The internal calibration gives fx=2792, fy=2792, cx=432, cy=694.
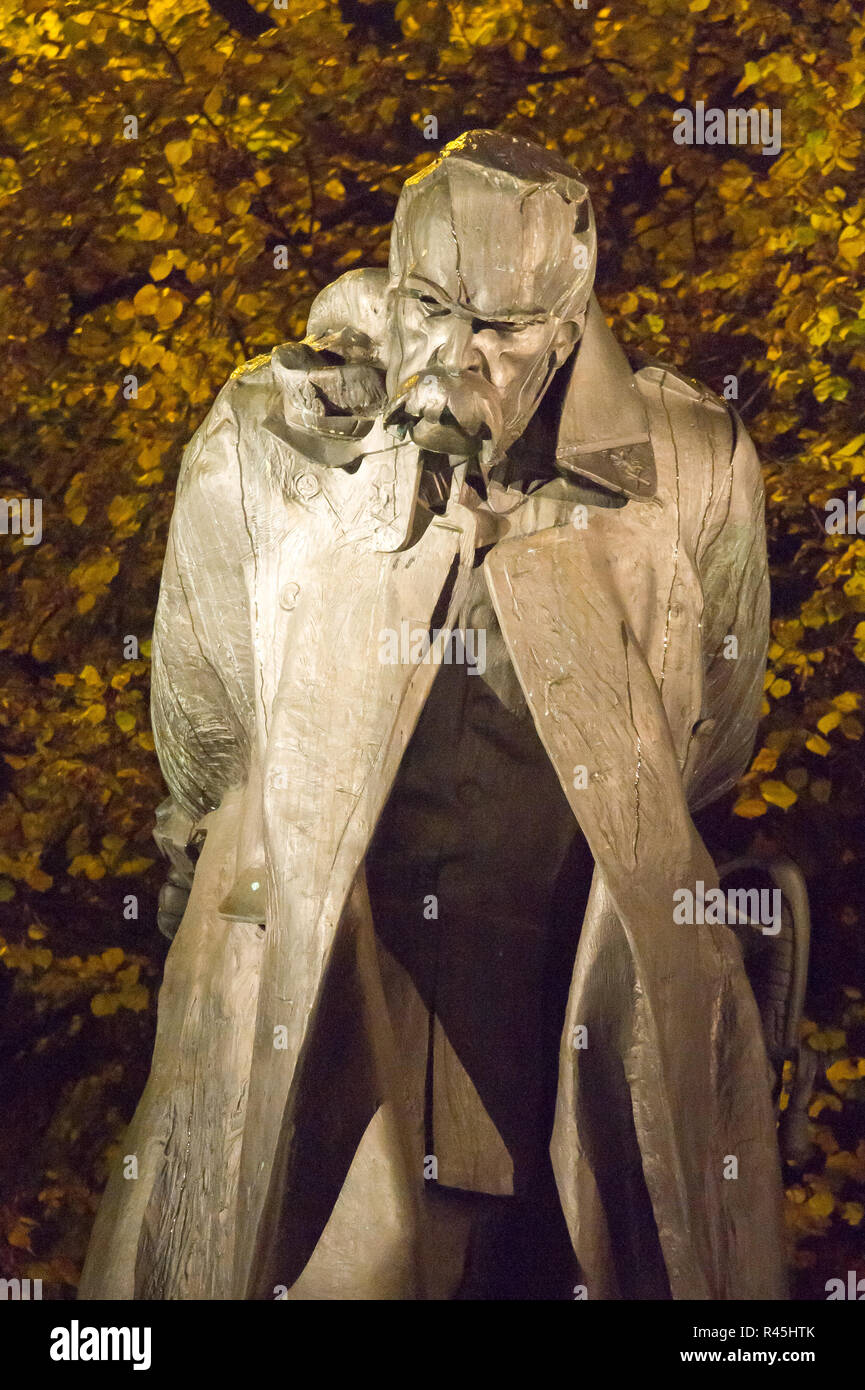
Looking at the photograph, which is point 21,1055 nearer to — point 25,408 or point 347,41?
point 25,408

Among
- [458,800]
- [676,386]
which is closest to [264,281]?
[676,386]

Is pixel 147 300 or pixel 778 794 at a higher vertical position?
pixel 147 300

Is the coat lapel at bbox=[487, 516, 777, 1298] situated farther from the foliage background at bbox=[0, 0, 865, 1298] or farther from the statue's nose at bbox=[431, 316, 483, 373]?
the foliage background at bbox=[0, 0, 865, 1298]

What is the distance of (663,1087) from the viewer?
2.68 m

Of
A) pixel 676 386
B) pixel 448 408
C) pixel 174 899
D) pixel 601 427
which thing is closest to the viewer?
pixel 448 408

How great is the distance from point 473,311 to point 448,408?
10cm

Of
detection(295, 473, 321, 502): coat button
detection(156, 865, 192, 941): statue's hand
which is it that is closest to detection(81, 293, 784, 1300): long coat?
detection(295, 473, 321, 502): coat button

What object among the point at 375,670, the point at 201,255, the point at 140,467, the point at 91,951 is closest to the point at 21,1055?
the point at 91,951

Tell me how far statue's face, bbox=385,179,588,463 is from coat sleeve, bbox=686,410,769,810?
11.1 inches

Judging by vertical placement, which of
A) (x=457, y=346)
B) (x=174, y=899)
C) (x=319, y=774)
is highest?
(x=457, y=346)

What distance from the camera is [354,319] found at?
2.92 metres

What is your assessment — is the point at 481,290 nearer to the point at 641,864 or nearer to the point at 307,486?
the point at 307,486

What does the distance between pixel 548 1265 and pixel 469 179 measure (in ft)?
3.57

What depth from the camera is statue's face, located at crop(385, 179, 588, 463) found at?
2.65 m
